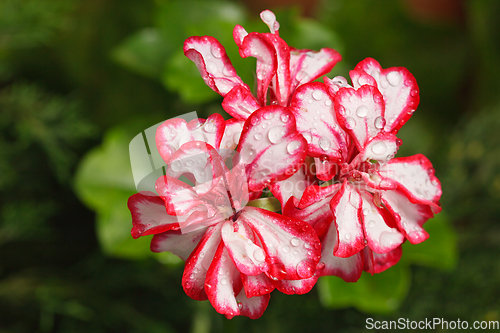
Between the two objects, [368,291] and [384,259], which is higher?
[384,259]

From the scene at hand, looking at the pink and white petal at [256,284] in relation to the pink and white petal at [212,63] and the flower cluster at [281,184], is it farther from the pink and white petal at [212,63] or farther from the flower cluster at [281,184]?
the pink and white petal at [212,63]

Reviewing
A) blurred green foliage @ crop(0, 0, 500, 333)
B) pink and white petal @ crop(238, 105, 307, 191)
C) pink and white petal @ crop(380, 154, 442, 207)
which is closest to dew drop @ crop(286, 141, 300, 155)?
pink and white petal @ crop(238, 105, 307, 191)

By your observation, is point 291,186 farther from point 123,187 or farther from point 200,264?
point 123,187

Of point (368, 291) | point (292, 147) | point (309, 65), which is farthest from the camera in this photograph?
point (368, 291)

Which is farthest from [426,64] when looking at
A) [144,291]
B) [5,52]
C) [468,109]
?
[5,52]

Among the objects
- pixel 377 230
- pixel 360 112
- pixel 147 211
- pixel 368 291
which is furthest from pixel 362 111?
pixel 368 291

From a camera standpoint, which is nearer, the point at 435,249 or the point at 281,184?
the point at 281,184

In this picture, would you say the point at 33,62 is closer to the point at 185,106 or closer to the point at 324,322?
the point at 185,106

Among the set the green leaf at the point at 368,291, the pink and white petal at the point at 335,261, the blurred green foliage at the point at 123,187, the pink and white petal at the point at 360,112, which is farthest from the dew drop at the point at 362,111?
the green leaf at the point at 368,291
